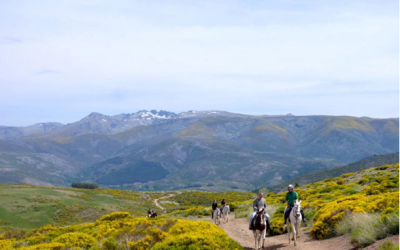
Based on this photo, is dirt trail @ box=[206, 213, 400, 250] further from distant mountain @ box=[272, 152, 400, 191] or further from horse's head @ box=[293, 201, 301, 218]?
distant mountain @ box=[272, 152, 400, 191]

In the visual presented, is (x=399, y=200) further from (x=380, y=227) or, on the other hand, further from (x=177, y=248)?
(x=177, y=248)

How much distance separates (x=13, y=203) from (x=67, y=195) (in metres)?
17.6

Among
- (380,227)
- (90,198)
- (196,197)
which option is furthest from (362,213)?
(196,197)

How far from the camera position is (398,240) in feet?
44.9

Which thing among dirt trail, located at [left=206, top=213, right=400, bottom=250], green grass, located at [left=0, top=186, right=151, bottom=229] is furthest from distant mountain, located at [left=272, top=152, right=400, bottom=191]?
dirt trail, located at [left=206, top=213, right=400, bottom=250]

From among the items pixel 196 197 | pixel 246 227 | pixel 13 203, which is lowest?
pixel 196 197

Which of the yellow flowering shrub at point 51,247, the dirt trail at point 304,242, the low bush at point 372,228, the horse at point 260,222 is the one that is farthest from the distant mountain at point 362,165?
the yellow flowering shrub at point 51,247

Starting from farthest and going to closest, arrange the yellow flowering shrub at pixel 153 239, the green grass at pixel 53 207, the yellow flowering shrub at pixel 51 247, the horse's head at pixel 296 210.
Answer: the green grass at pixel 53 207 < the horse's head at pixel 296 210 < the yellow flowering shrub at pixel 51 247 < the yellow flowering shrub at pixel 153 239

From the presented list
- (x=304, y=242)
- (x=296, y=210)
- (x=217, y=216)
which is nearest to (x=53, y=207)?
(x=217, y=216)

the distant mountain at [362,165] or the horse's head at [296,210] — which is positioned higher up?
the horse's head at [296,210]

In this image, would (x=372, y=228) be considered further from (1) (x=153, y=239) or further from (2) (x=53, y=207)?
(2) (x=53, y=207)

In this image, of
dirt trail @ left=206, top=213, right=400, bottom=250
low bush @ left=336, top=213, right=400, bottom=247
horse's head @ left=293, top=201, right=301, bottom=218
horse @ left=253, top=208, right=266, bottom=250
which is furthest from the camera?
horse's head @ left=293, top=201, right=301, bottom=218

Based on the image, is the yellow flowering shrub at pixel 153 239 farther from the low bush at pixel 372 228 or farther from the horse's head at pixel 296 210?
the low bush at pixel 372 228

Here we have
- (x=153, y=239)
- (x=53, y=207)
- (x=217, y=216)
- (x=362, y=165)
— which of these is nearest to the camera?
(x=153, y=239)
